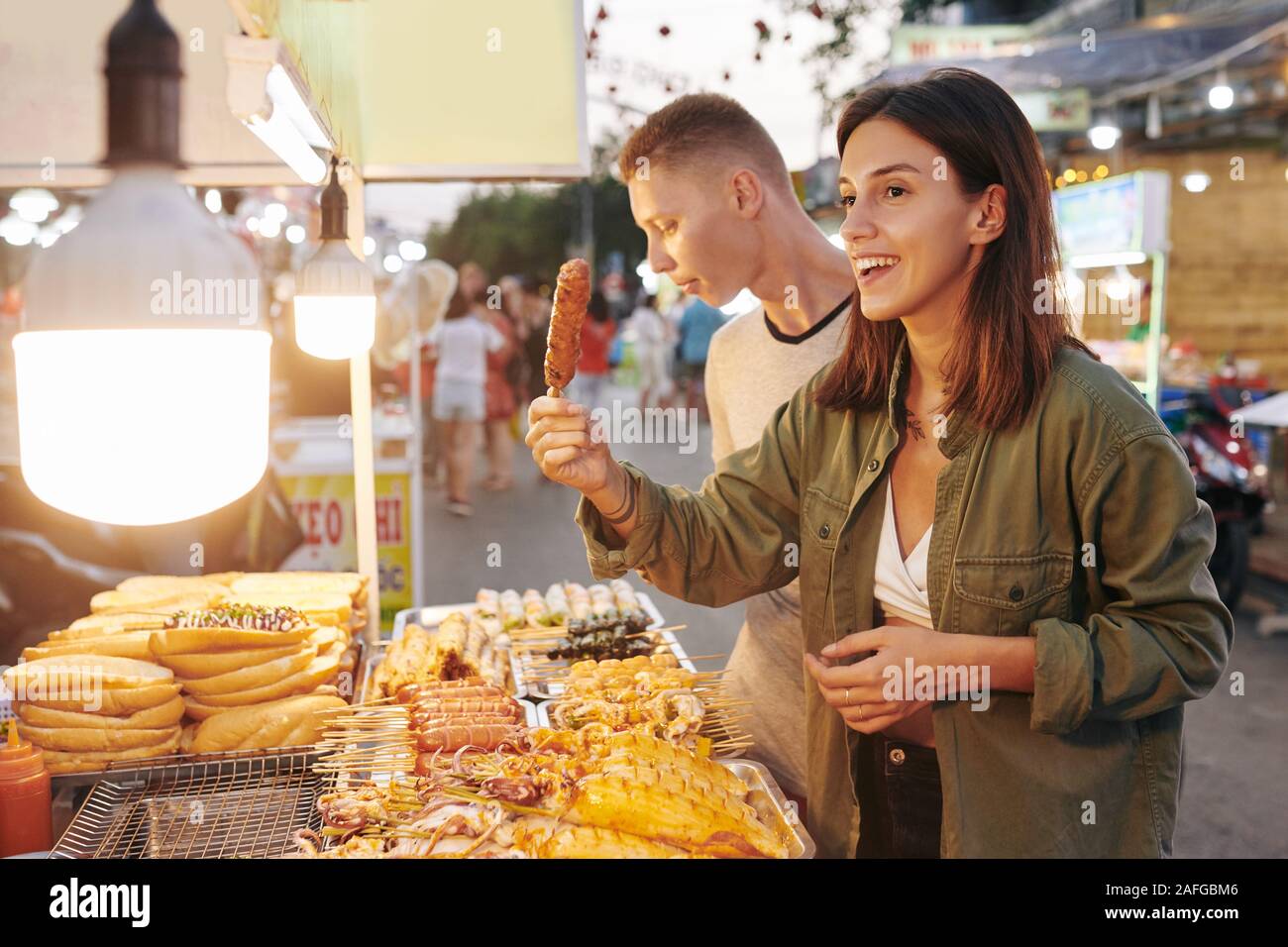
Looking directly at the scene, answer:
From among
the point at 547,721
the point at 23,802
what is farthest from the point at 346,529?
the point at 23,802

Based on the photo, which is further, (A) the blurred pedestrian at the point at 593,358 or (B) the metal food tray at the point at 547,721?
(A) the blurred pedestrian at the point at 593,358

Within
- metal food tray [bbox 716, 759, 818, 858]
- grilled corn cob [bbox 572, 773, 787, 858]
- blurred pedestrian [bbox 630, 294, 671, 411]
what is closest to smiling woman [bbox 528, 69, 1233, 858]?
metal food tray [bbox 716, 759, 818, 858]

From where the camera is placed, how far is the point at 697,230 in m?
3.58

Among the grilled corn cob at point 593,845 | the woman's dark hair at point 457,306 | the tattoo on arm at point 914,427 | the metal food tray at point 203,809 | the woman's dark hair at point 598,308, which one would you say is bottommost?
the metal food tray at point 203,809

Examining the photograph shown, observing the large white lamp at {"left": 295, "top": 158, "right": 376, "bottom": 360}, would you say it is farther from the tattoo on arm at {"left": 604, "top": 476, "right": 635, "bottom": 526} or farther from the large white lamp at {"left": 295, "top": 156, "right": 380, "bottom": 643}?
the tattoo on arm at {"left": 604, "top": 476, "right": 635, "bottom": 526}

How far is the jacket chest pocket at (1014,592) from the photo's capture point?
2229 millimetres

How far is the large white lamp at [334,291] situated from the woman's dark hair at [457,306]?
32.5ft

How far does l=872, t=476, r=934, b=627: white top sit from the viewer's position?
240cm

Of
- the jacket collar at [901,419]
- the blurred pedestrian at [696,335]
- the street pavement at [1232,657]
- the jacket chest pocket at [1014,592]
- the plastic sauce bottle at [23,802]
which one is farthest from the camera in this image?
the blurred pedestrian at [696,335]

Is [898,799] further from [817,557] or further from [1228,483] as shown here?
[1228,483]

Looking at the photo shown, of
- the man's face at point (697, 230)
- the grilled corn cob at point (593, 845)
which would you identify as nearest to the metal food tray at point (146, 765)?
the grilled corn cob at point (593, 845)

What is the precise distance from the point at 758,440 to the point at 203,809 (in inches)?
75.3

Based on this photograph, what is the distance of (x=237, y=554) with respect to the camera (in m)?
7.48

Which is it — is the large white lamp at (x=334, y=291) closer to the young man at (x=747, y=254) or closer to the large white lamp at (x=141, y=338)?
the young man at (x=747, y=254)
